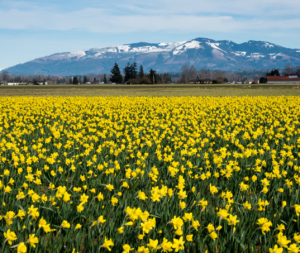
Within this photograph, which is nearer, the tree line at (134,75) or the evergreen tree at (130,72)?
the tree line at (134,75)

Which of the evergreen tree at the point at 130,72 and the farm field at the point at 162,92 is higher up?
the evergreen tree at the point at 130,72

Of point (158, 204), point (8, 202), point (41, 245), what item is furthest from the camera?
point (8, 202)

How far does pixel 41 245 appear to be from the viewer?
10.8 ft

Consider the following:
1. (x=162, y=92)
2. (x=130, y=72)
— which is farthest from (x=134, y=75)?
(x=162, y=92)

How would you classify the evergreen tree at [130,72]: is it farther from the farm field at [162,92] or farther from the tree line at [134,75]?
the farm field at [162,92]

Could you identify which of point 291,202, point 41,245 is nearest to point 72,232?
point 41,245

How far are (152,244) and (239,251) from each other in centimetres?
134

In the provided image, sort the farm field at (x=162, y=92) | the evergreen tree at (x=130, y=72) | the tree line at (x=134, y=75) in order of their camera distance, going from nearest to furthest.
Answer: the farm field at (x=162, y=92) → the tree line at (x=134, y=75) → the evergreen tree at (x=130, y=72)

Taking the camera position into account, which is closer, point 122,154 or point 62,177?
point 62,177

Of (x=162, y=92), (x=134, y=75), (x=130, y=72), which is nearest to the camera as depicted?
(x=162, y=92)

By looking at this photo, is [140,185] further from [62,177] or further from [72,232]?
[72,232]

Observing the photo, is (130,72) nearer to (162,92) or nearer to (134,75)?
(134,75)

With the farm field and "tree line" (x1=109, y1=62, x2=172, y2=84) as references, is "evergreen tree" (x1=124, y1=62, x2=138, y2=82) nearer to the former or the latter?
"tree line" (x1=109, y1=62, x2=172, y2=84)

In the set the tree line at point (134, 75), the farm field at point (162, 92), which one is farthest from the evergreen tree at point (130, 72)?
the farm field at point (162, 92)
